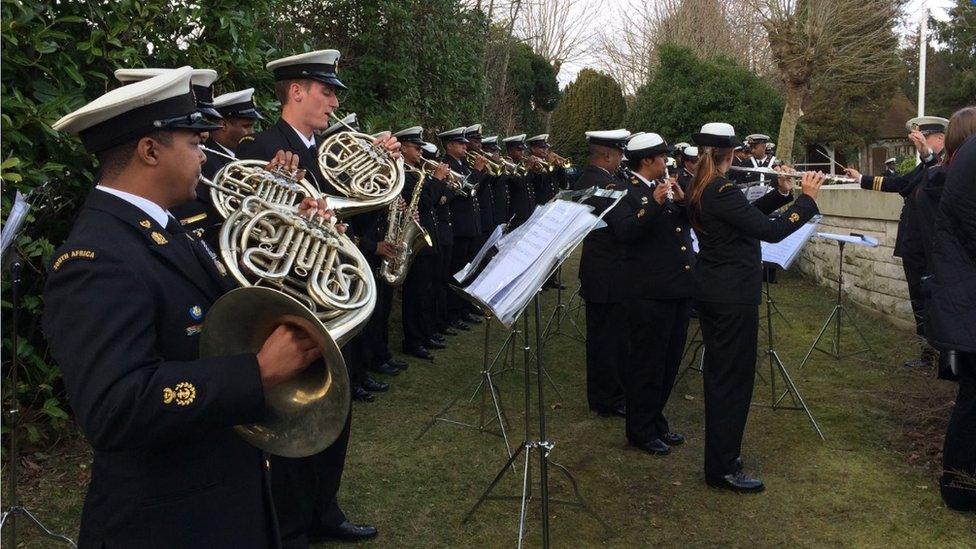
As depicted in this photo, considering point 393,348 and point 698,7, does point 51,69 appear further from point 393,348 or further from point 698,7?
point 698,7

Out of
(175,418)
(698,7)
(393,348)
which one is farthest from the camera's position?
(698,7)

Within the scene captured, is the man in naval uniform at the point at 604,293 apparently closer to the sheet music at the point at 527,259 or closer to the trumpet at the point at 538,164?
the sheet music at the point at 527,259

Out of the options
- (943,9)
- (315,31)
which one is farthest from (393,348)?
(943,9)

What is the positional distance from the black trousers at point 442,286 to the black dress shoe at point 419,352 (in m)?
1.02

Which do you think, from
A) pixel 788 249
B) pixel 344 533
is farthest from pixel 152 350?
pixel 788 249

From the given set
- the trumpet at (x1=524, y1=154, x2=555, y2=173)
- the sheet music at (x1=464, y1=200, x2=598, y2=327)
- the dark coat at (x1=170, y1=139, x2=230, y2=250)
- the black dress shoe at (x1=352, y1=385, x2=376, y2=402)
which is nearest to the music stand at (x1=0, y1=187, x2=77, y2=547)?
the dark coat at (x1=170, y1=139, x2=230, y2=250)

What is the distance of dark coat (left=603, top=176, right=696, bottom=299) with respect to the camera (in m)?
5.56

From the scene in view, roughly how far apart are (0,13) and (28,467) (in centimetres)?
267

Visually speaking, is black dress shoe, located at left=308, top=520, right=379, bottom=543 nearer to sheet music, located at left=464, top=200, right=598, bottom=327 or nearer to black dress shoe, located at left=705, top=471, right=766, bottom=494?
sheet music, located at left=464, top=200, right=598, bottom=327

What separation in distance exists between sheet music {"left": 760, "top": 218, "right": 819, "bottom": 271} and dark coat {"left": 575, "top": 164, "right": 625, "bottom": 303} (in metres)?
1.58

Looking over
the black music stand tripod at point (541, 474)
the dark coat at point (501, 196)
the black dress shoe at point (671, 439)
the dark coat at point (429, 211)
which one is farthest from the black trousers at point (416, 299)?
the black music stand tripod at point (541, 474)

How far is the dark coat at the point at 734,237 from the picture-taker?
4.73m

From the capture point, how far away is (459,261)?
10.3 m

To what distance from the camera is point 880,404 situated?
6.60 metres
